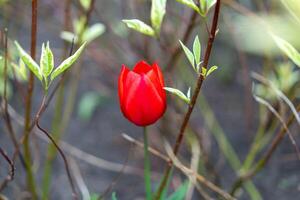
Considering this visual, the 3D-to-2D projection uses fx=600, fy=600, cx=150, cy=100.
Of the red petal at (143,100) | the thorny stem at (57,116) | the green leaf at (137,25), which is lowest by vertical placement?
the thorny stem at (57,116)

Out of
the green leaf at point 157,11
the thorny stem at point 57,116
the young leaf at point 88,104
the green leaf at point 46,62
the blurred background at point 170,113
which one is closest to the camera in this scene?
the green leaf at point 46,62

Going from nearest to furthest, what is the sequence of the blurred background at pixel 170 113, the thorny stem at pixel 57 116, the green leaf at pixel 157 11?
the green leaf at pixel 157 11
the thorny stem at pixel 57 116
the blurred background at pixel 170 113

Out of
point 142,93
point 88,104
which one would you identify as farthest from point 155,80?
point 88,104

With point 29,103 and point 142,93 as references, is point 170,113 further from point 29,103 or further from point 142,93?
point 142,93

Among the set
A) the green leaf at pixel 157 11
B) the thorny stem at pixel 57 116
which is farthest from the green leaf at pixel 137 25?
the thorny stem at pixel 57 116

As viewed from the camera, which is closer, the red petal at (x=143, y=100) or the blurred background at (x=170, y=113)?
the red petal at (x=143, y=100)

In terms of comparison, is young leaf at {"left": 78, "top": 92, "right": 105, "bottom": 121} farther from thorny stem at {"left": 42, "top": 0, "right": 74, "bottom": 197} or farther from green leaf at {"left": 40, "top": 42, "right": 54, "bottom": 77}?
green leaf at {"left": 40, "top": 42, "right": 54, "bottom": 77}

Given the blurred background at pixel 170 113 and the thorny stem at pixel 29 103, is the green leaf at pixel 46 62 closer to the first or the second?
the thorny stem at pixel 29 103

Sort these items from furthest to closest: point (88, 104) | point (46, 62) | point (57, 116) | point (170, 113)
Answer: point (88, 104) → point (170, 113) → point (57, 116) → point (46, 62)
